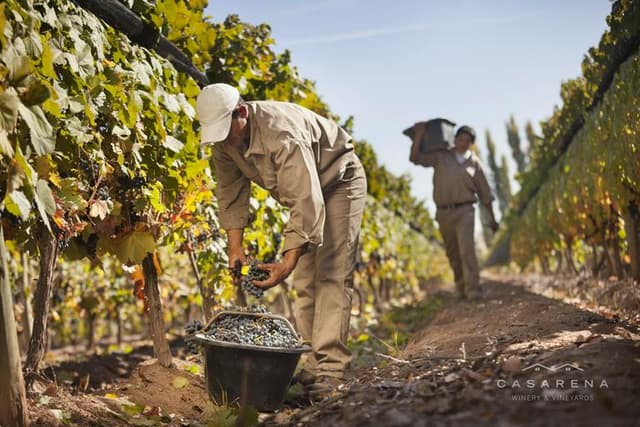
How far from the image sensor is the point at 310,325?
11.4 ft

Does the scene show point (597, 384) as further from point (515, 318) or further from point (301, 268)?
point (515, 318)

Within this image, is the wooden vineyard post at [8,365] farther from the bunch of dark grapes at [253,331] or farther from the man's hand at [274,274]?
the man's hand at [274,274]

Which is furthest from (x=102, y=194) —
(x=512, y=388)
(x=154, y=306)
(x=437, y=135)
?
(x=437, y=135)

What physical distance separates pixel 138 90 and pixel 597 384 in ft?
8.34

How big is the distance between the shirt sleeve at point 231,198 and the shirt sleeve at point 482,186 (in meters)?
3.91

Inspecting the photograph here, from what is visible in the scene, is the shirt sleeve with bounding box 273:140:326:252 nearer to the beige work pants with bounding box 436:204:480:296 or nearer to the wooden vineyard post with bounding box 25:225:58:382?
the wooden vineyard post with bounding box 25:225:58:382

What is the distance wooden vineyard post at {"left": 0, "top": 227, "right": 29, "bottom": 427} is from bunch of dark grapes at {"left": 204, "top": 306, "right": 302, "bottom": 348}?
32.1 inches

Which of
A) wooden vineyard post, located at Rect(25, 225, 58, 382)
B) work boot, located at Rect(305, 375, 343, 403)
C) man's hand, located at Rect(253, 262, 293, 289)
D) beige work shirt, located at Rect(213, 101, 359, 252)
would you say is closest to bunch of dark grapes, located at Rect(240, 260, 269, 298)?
man's hand, located at Rect(253, 262, 293, 289)

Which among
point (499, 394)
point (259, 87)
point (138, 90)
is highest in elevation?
point (259, 87)

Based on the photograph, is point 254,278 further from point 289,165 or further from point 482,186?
point 482,186

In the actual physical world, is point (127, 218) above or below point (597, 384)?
above

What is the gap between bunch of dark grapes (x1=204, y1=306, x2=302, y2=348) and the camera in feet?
8.79

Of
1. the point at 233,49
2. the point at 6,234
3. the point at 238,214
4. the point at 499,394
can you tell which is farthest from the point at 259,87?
the point at 499,394

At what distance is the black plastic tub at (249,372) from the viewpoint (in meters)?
2.61
